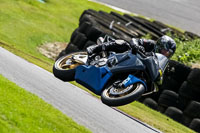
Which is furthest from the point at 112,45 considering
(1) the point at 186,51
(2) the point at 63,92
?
(1) the point at 186,51

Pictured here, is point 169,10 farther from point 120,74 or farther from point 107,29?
point 120,74

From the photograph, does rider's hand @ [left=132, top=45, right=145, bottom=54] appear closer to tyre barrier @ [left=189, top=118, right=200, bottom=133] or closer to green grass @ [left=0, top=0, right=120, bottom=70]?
tyre barrier @ [left=189, top=118, right=200, bottom=133]

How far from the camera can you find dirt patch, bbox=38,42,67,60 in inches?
654

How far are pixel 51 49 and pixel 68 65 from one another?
8.04 m

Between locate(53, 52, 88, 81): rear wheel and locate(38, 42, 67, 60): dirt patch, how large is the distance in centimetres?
682

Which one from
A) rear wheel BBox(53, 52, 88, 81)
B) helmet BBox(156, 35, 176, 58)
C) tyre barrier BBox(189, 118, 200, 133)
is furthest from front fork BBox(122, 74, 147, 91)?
tyre barrier BBox(189, 118, 200, 133)

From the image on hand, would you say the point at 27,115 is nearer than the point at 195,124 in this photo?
Yes

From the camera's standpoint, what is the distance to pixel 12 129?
5.84 m

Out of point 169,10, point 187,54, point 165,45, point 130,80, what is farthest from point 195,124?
point 169,10

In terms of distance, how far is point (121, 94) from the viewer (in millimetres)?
7895

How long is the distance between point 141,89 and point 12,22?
38.6ft

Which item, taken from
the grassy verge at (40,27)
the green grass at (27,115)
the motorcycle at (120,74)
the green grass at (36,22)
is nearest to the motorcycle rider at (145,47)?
the motorcycle at (120,74)

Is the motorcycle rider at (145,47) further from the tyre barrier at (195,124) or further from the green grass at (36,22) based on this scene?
the green grass at (36,22)

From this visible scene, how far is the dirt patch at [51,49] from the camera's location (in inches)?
654
